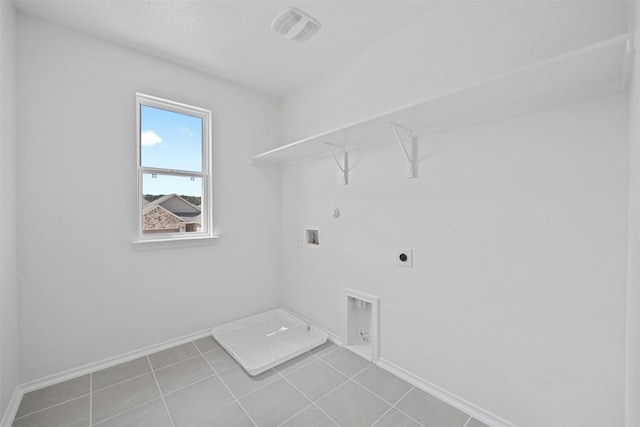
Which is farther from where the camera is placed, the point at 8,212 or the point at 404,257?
the point at 404,257

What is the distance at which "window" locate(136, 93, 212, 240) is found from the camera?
2.34m

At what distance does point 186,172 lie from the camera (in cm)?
254

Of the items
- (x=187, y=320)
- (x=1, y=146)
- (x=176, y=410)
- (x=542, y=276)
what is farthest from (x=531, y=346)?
(x=1, y=146)

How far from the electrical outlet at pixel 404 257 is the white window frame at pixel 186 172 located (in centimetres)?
176

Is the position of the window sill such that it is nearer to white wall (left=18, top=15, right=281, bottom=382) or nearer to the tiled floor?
white wall (left=18, top=15, right=281, bottom=382)

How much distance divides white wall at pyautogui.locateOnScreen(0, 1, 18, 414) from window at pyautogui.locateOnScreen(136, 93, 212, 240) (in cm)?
71

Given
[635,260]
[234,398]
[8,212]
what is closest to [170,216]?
[8,212]

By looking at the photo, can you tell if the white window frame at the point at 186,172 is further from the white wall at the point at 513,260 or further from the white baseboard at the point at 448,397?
the white baseboard at the point at 448,397

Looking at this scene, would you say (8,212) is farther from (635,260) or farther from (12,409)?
(635,260)

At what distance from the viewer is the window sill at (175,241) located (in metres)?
2.24

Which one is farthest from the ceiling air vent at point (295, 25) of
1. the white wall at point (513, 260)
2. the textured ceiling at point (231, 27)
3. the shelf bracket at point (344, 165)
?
the white wall at point (513, 260)

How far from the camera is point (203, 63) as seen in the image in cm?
244

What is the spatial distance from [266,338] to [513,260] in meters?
2.12

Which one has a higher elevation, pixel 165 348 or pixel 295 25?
pixel 295 25
